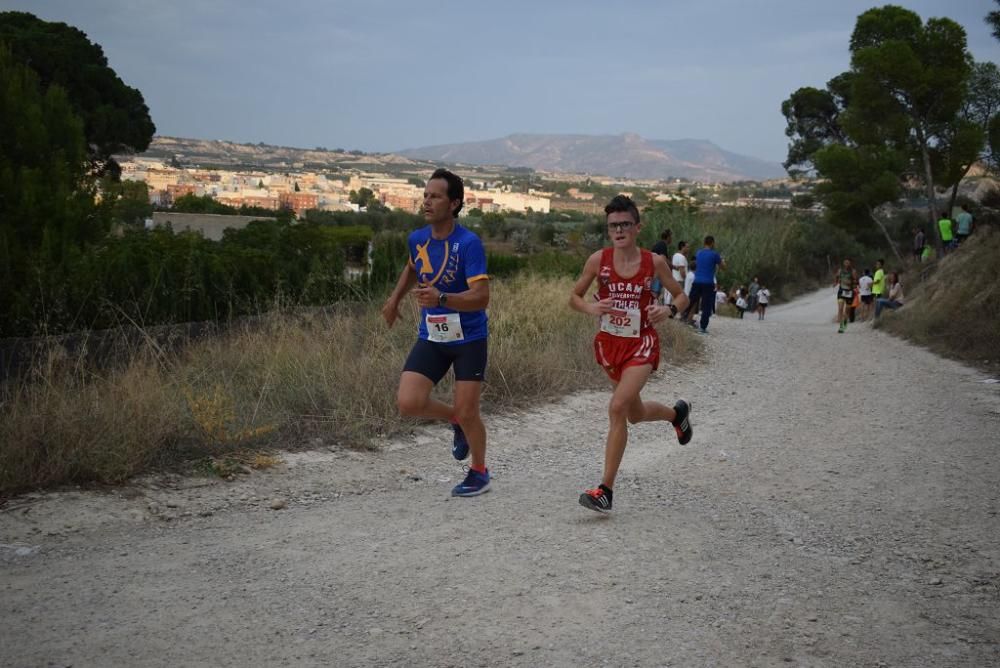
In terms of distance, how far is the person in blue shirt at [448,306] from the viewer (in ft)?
19.6

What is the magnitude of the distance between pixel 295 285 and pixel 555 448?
26.8 feet

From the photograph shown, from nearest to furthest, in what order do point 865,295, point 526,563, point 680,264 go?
point 526,563
point 680,264
point 865,295

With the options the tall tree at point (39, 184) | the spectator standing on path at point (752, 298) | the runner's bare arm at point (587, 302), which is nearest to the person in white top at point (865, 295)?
the spectator standing on path at point (752, 298)

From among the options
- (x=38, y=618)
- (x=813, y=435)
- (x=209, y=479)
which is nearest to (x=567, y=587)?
(x=38, y=618)

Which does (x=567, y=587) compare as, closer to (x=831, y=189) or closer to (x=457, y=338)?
(x=457, y=338)

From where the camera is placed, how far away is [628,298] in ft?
19.9

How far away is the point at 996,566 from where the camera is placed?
5195 millimetres

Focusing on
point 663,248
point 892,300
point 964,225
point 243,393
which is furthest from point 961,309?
point 243,393

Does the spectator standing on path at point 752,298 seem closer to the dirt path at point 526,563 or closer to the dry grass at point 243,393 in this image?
the dry grass at point 243,393

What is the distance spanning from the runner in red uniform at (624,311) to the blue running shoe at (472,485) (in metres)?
0.84

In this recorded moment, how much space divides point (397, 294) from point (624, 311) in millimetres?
1531

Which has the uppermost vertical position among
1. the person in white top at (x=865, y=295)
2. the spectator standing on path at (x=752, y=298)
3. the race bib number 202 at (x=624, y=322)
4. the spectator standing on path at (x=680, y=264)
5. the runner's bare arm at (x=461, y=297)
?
the runner's bare arm at (x=461, y=297)

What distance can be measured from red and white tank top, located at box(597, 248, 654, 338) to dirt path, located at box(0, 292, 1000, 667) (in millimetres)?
1194

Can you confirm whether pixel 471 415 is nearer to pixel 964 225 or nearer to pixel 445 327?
pixel 445 327
